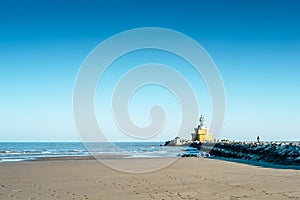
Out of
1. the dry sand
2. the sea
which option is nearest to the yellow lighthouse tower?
the sea

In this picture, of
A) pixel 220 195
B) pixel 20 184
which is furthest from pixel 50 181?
pixel 220 195

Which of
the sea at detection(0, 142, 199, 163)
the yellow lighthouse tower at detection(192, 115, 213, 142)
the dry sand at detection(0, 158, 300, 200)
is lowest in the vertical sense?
the dry sand at detection(0, 158, 300, 200)

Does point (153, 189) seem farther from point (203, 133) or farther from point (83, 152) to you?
point (203, 133)

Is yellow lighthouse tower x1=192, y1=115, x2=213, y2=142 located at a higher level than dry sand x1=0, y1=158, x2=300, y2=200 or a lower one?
higher

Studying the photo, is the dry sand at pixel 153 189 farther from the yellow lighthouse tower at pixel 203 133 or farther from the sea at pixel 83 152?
the yellow lighthouse tower at pixel 203 133

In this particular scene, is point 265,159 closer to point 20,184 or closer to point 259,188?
point 259,188

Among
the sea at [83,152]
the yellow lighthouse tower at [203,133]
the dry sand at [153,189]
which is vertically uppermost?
the yellow lighthouse tower at [203,133]

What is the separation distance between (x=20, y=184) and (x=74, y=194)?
3377mm

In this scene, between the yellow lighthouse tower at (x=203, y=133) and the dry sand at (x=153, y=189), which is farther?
the yellow lighthouse tower at (x=203, y=133)

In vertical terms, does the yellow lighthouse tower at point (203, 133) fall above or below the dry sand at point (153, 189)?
above

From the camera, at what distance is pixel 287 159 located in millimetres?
22203

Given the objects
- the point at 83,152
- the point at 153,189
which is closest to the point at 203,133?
the point at 83,152

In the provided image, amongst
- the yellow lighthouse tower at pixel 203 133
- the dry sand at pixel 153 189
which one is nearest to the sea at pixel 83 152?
the yellow lighthouse tower at pixel 203 133

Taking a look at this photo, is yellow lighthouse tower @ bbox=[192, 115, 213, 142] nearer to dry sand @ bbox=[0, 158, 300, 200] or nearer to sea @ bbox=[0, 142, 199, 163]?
sea @ bbox=[0, 142, 199, 163]
